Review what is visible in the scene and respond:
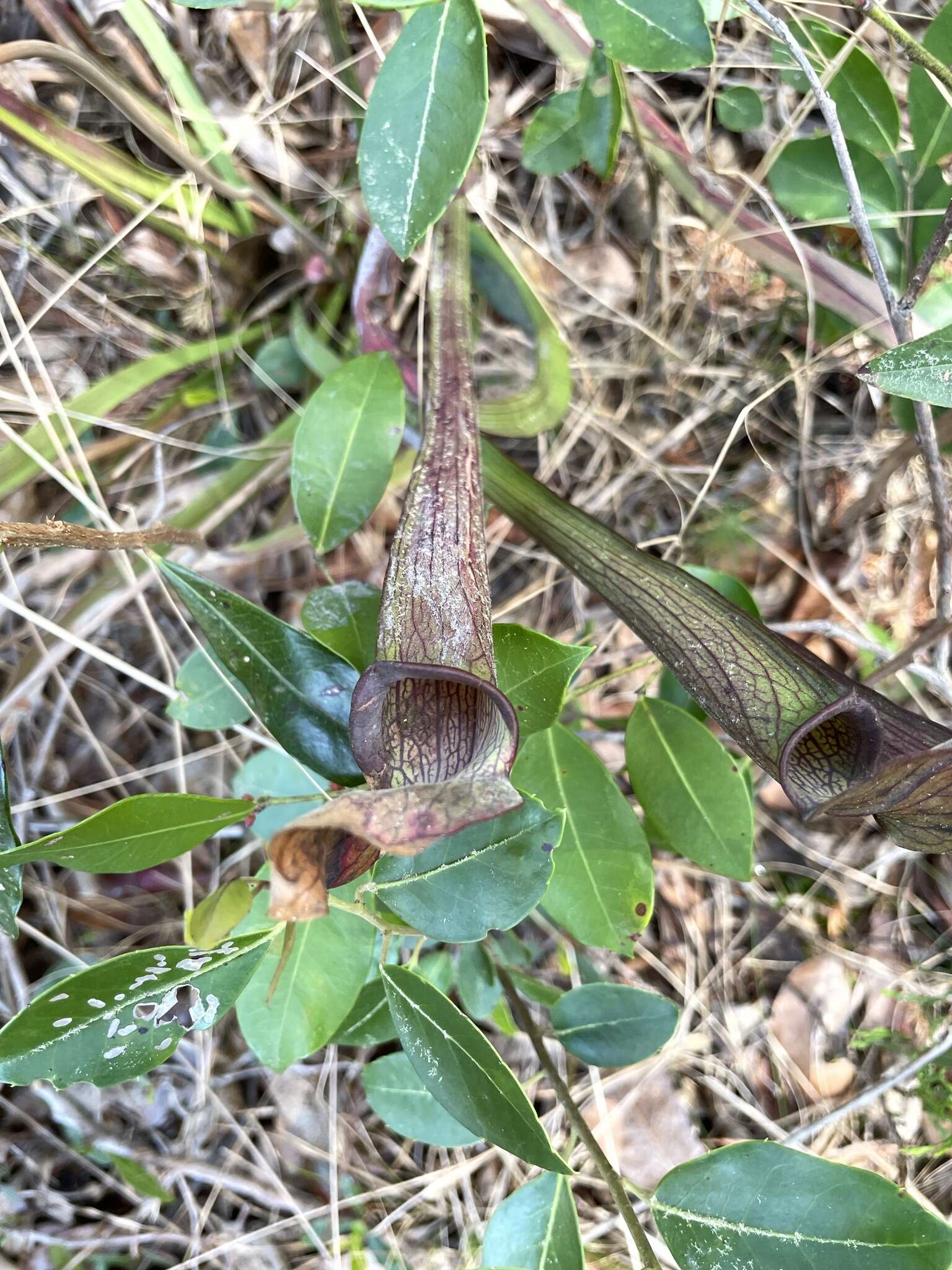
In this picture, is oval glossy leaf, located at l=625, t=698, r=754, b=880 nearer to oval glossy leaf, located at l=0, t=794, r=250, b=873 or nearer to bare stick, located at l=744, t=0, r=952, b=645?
bare stick, located at l=744, t=0, r=952, b=645

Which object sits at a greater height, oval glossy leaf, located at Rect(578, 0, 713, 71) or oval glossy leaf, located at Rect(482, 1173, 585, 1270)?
oval glossy leaf, located at Rect(578, 0, 713, 71)

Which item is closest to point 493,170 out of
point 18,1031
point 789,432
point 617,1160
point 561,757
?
point 789,432

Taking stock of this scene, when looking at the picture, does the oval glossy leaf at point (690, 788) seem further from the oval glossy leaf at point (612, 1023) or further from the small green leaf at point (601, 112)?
the small green leaf at point (601, 112)

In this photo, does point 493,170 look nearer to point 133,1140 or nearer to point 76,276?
point 76,276

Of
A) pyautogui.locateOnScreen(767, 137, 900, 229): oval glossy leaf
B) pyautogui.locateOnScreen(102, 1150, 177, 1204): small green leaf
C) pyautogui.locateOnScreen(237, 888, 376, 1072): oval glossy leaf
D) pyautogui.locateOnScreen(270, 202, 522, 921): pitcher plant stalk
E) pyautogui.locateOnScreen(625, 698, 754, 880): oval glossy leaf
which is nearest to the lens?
pyautogui.locateOnScreen(270, 202, 522, 921): pitcher plant stalk

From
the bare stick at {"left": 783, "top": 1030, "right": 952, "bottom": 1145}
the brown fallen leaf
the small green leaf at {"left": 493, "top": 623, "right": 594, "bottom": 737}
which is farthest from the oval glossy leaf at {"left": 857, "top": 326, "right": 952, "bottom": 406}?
the brown fallen leaf

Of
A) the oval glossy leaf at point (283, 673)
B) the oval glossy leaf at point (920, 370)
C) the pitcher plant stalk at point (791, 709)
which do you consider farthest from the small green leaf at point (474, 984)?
the oval glossy leaf at point (920, 370)

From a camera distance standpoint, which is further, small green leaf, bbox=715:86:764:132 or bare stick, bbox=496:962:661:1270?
small green leaf, bbox=715:86:764:132
